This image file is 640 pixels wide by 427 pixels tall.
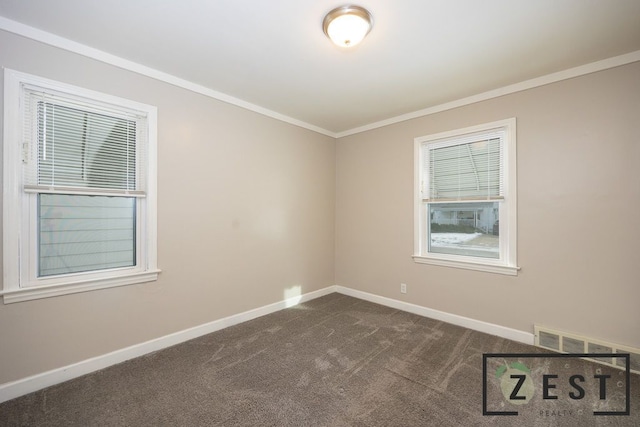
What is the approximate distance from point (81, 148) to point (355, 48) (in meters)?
2.42

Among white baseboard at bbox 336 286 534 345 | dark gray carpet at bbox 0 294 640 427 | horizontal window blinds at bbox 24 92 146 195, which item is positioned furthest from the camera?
white baseboard at bbox 336 286 534 345

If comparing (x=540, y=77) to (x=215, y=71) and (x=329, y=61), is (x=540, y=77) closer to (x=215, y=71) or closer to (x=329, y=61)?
(x=329, y=61)

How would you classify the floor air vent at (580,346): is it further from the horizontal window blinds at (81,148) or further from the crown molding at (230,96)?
the horizontal window blinds at (81,148)

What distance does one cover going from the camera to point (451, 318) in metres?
3.20

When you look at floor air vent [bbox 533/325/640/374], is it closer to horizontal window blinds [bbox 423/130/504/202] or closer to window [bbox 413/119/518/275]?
window [bbox 413/119/518/275]

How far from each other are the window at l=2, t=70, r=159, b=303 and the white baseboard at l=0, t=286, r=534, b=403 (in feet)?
1.97

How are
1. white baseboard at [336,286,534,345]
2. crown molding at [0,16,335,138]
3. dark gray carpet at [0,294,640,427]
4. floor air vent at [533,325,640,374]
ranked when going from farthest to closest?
1. white baseboard at [336,286,534,345]
2. floor air vent at [533,325,640,374]
3. crown molding at [0,16,335,138]
4. dark gray carpet at [0,294,640,427]

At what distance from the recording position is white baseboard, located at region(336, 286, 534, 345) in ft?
8.98

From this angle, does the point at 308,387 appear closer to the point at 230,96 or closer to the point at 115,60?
the point at 230,96

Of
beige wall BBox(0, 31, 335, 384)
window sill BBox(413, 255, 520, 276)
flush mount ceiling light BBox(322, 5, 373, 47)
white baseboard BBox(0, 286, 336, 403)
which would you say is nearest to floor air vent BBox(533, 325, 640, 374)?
window sill BBox(413, 255, 520, 276)

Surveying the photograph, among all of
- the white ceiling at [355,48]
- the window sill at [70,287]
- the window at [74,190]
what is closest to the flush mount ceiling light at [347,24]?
the white ceiling at [355,48]

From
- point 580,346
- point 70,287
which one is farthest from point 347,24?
point 580,346

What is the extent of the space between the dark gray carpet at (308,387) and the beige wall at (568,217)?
42 cm

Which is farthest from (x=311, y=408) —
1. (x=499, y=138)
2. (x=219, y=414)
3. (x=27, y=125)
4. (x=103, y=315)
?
(x=499, y=138)
